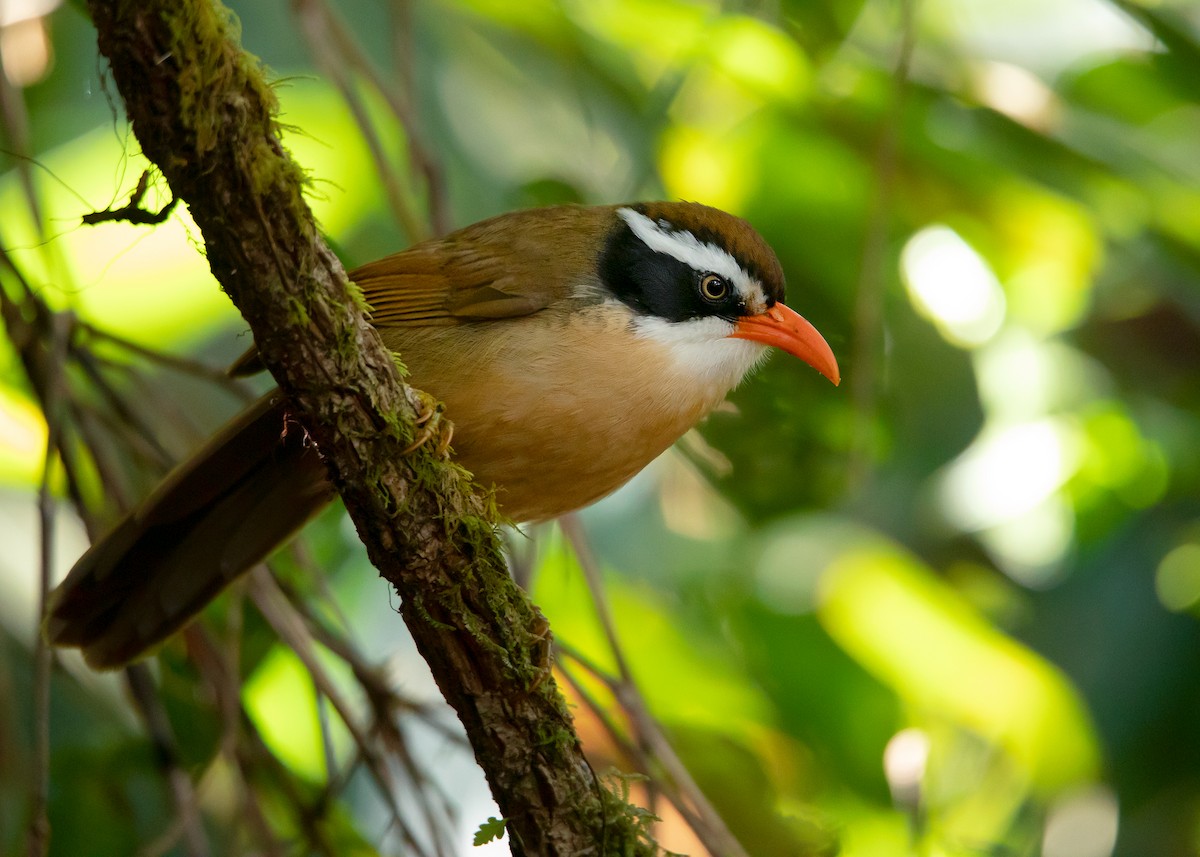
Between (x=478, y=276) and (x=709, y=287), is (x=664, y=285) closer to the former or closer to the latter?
(x=709, y=287)

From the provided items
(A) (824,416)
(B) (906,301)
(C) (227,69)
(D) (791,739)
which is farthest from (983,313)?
(C) (227,69)

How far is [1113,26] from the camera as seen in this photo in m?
5.28

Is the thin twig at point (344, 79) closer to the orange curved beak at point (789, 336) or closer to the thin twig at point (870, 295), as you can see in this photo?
the orange curved beak at point (789, 336)

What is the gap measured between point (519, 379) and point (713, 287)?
72 centimetres

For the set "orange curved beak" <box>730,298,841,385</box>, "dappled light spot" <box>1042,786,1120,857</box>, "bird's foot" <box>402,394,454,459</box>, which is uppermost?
"orange curved beak" <box>730,298,841,385</box>

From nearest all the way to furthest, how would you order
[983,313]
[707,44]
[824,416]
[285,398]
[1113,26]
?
[285,398]
[824,416]
[707,44]
[983,313]
[1113,26]

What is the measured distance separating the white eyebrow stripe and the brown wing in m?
0.18

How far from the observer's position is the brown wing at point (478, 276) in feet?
11.4

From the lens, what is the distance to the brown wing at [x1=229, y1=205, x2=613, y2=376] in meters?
3.47

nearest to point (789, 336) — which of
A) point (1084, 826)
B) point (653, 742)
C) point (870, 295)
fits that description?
point (870, 295)

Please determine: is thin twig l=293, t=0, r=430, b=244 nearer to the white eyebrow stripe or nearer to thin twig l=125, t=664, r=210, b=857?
the white eyebrow stripe

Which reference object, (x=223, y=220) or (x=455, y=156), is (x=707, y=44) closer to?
(x=455, y=156)

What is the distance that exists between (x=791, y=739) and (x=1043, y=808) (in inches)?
40.3

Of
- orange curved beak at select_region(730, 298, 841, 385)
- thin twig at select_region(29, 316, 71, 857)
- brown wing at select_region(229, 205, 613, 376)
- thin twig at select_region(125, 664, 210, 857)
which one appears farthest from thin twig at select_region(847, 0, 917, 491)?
thin twig at select_region(29, 316, 71, 857)
